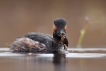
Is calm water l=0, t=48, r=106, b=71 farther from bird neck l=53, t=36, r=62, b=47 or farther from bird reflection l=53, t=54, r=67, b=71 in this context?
bird neck l=53, t=36, r=62, b=47

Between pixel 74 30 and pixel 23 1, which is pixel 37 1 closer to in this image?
pixel 23 1

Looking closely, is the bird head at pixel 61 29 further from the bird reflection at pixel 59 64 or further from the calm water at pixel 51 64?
the bird reflection at pixel 59 64

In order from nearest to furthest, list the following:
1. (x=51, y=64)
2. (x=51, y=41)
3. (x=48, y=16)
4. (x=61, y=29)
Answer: (x=51, y=64)
(x=61, y=29)
(x=51, y=41)
(x=48, y=16)

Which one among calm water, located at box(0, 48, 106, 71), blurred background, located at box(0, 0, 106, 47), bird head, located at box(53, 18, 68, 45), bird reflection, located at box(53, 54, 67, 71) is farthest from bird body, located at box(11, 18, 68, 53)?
blurred background, located at box(0, 0, 106, 47)

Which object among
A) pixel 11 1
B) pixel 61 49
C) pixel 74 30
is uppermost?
pixel 11 1

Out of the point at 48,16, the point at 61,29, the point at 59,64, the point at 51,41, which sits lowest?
the point at 59,64

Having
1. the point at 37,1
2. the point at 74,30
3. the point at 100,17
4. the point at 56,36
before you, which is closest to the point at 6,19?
the point at 37,1

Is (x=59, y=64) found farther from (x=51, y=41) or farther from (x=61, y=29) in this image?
(x=51, y=41)

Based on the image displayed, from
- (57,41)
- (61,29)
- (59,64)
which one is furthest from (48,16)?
(59,64)
